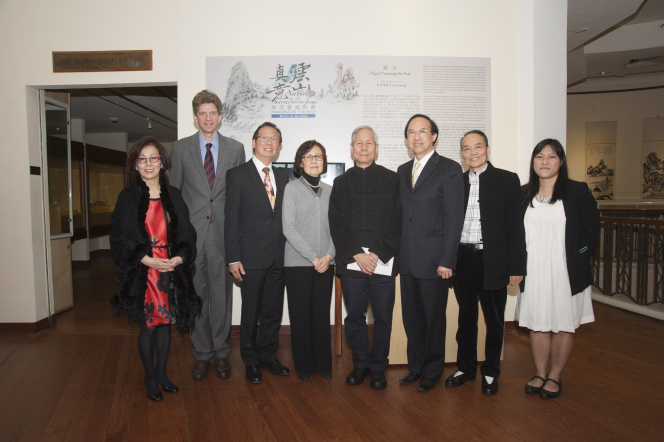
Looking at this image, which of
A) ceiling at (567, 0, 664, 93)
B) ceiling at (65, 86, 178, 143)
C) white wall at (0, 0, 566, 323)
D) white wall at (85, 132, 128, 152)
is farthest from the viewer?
white wall at (85, 132, 128, 152)

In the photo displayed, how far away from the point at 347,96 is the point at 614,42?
21.3 ft

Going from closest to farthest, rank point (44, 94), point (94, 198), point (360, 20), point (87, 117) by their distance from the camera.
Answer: point (360, 20) → point (44, 94) → point (87, 117) → point (94, 198)

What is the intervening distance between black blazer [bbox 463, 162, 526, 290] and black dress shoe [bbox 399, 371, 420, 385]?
2.77 feet

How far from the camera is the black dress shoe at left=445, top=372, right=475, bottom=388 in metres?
2.66

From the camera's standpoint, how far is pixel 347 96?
12.9 ft

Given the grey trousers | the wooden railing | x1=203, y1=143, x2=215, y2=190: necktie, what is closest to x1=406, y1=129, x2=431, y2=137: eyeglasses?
x1=203, y1=143, x2=215, y2=190: necktie

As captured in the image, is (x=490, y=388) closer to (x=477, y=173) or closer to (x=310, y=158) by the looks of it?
(x=477, y=173)

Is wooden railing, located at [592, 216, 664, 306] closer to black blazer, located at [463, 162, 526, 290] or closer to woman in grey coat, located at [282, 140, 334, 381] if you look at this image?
black blazer, located at [463, 162, 526, 290]

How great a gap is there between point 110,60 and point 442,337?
4.24 m

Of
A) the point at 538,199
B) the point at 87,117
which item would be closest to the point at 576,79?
the point at 538,199

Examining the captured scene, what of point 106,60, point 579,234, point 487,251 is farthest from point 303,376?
point 106,60

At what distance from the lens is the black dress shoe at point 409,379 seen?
2.70m

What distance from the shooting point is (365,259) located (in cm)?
255

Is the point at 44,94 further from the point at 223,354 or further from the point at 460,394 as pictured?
the point at 460,394
